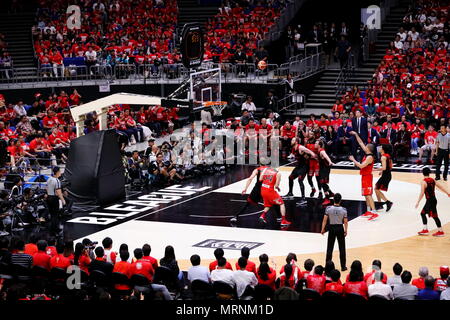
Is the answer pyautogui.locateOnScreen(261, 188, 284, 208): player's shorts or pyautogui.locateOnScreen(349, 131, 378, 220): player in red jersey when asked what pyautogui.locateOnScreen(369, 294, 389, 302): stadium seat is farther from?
pyautogui.locateOnScreen(349, 131, 378, 220): player in red jersey

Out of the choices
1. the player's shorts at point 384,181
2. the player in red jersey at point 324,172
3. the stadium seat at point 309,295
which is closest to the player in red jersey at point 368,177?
the player's shorts at point 384,181

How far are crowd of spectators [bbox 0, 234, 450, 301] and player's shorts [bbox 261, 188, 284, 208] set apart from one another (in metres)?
5.43

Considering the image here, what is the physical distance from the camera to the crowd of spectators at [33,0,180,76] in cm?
3688

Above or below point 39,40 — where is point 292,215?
below

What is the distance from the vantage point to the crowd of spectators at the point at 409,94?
1098 inches

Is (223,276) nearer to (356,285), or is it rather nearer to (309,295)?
(309,295)

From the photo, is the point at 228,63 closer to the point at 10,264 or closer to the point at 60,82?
the point at 60,82

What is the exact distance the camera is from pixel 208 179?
83.9ft

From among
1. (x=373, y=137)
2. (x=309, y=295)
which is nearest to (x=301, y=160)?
(x=373, y=137)

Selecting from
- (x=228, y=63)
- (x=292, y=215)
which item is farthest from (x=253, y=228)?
(x=228, y=63)

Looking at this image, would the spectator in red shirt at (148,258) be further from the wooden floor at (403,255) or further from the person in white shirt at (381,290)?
the person in white shirt at (381,290)

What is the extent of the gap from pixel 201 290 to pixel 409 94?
20.2 m

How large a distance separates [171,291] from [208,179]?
12.4 metres

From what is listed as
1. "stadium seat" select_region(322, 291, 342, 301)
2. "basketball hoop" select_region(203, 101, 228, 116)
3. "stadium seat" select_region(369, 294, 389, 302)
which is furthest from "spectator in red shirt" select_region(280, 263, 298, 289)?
"basketball hoop" select_region(203, 101, 228, 116)
